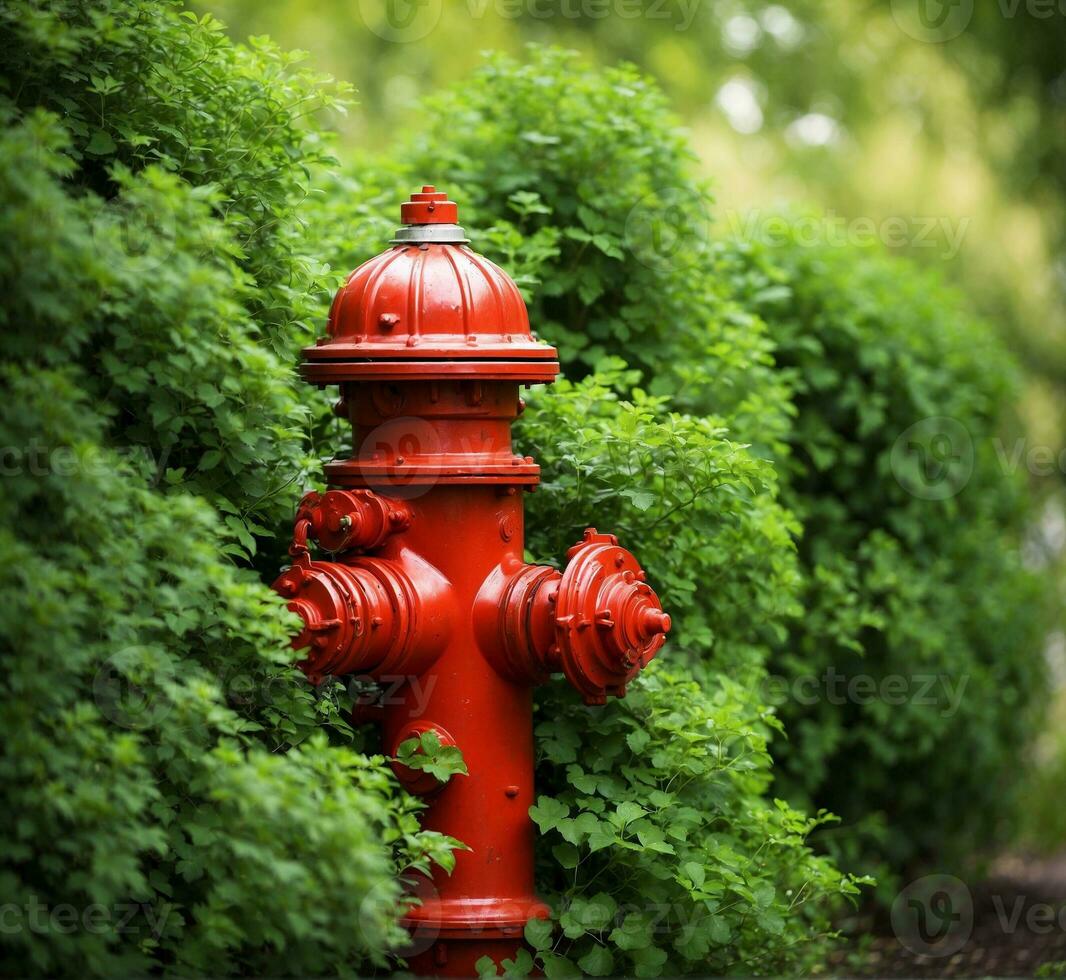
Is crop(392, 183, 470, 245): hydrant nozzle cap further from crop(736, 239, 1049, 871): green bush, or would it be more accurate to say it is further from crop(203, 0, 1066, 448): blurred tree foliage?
crop(203, 0, 1066, 448): blurred tree foliage

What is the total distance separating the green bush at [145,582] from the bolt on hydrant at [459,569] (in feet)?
0.51

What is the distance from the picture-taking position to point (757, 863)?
3.72 metres

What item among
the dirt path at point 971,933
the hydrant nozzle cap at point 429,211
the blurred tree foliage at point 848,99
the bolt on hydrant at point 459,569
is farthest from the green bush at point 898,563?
the bolt on hydrant at point 459,569

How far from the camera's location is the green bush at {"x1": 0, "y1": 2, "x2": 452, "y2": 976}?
252 cm

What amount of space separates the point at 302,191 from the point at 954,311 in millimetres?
3699

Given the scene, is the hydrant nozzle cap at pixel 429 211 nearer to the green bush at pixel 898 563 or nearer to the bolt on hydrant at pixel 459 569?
the bolt on hydrant at pixel 459 569

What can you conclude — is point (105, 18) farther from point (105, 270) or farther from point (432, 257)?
point (432, 257)

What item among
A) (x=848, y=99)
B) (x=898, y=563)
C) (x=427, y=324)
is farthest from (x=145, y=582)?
(x=848, y=99)

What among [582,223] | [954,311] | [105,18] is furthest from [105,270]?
[954,311]

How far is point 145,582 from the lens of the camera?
2762 millimetres

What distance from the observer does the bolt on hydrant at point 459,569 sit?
3.20m

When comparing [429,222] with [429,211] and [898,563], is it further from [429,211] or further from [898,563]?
[898,563]

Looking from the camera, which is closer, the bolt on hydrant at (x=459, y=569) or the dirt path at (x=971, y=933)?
the bolt on hydrant at (x=459, y=569)

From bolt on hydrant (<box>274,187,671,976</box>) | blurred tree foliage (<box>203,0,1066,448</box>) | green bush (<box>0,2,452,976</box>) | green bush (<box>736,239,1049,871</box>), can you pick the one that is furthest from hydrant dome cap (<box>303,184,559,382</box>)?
blurred tree foliage (<box>203,0,1066,448</box>)
